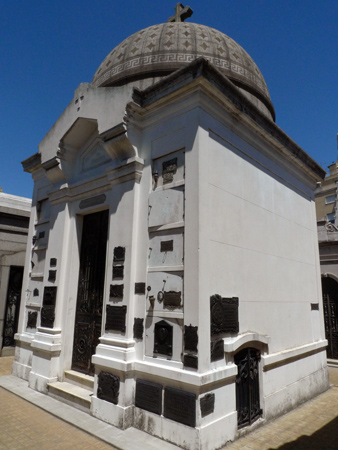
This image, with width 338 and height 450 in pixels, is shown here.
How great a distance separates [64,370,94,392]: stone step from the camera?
6.95m

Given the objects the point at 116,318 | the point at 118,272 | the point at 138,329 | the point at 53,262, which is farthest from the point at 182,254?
the point at 53,262

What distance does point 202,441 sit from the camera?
4793 mm

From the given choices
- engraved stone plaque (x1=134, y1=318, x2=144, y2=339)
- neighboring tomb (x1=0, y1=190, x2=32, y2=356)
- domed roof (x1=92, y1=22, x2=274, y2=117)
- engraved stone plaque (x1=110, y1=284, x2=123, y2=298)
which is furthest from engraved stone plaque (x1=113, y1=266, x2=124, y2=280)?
neighboring tomb (x1=0, y1=190, x2=32, y2=356)

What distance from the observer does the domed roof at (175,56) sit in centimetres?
873

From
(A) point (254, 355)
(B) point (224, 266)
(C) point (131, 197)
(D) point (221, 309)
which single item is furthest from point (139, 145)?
(A) point (254, 355)

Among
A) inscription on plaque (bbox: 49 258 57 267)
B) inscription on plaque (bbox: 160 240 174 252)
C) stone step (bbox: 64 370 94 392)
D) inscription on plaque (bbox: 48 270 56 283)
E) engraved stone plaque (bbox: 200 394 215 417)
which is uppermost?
inscription on plaque (bbox: 160 240 174 252)

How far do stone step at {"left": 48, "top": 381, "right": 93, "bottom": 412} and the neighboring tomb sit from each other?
5566mm

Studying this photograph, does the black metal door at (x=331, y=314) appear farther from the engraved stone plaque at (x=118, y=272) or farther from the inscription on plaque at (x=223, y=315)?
the engraved stone plaque at (x=118, y=272)

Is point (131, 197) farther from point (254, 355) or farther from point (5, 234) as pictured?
point (5, 234)

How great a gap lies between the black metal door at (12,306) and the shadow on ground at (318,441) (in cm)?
1014

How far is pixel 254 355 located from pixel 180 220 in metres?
3.13

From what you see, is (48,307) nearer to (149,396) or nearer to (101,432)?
(101,432)

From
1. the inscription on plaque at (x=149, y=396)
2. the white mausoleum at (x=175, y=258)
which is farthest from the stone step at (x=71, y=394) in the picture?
the inscription on plaque at (x=149, y=396)

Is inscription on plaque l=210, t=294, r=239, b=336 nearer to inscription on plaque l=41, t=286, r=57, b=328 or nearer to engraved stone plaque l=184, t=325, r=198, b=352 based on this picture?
engraved stone plaque l=184, t=325, r=198, b=352
